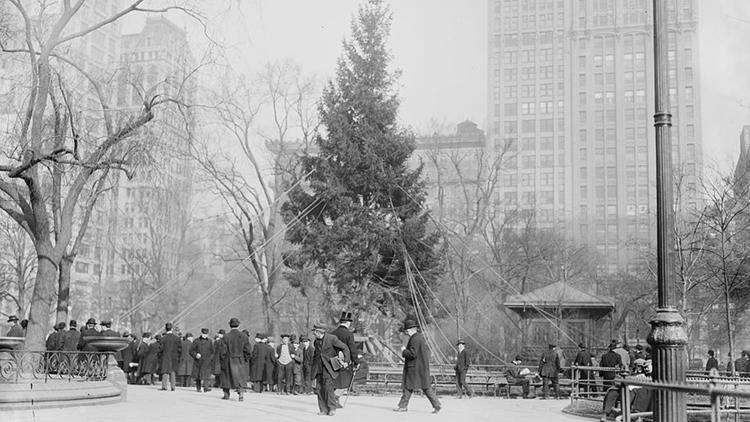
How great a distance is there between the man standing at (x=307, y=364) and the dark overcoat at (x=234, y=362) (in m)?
2.99

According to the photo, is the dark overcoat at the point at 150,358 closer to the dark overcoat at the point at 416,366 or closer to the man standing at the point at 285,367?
the man standing at the point at 285,367

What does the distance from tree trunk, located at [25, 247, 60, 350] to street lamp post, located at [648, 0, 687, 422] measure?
16.8m

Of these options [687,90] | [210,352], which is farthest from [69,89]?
[687,90]

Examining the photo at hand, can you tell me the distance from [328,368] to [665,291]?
314 inches

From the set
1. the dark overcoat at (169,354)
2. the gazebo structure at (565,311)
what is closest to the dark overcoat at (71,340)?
the dark overcoat at (169,354)

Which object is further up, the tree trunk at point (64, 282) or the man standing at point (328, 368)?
the tree trunk at point (64, 282)

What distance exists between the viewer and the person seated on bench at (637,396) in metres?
14.1

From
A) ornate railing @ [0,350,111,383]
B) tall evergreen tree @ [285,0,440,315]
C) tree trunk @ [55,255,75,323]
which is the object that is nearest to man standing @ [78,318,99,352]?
ornate railing @ [0,350,111,383]

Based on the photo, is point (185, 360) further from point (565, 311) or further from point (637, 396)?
point (565, 311)

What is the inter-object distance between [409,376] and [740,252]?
61.9 feet

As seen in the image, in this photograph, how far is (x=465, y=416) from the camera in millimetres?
16172

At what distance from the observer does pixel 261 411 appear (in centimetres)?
1567

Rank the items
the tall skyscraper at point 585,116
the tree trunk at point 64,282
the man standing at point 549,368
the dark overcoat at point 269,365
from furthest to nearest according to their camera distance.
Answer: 1. the tall skyscraper at point 585,116
2. the tree trunk at point 64,282
3. the man standing at point 549,368
4. the dark overcoat at point 269,365

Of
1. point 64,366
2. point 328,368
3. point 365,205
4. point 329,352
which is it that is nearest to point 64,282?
point 365,205
